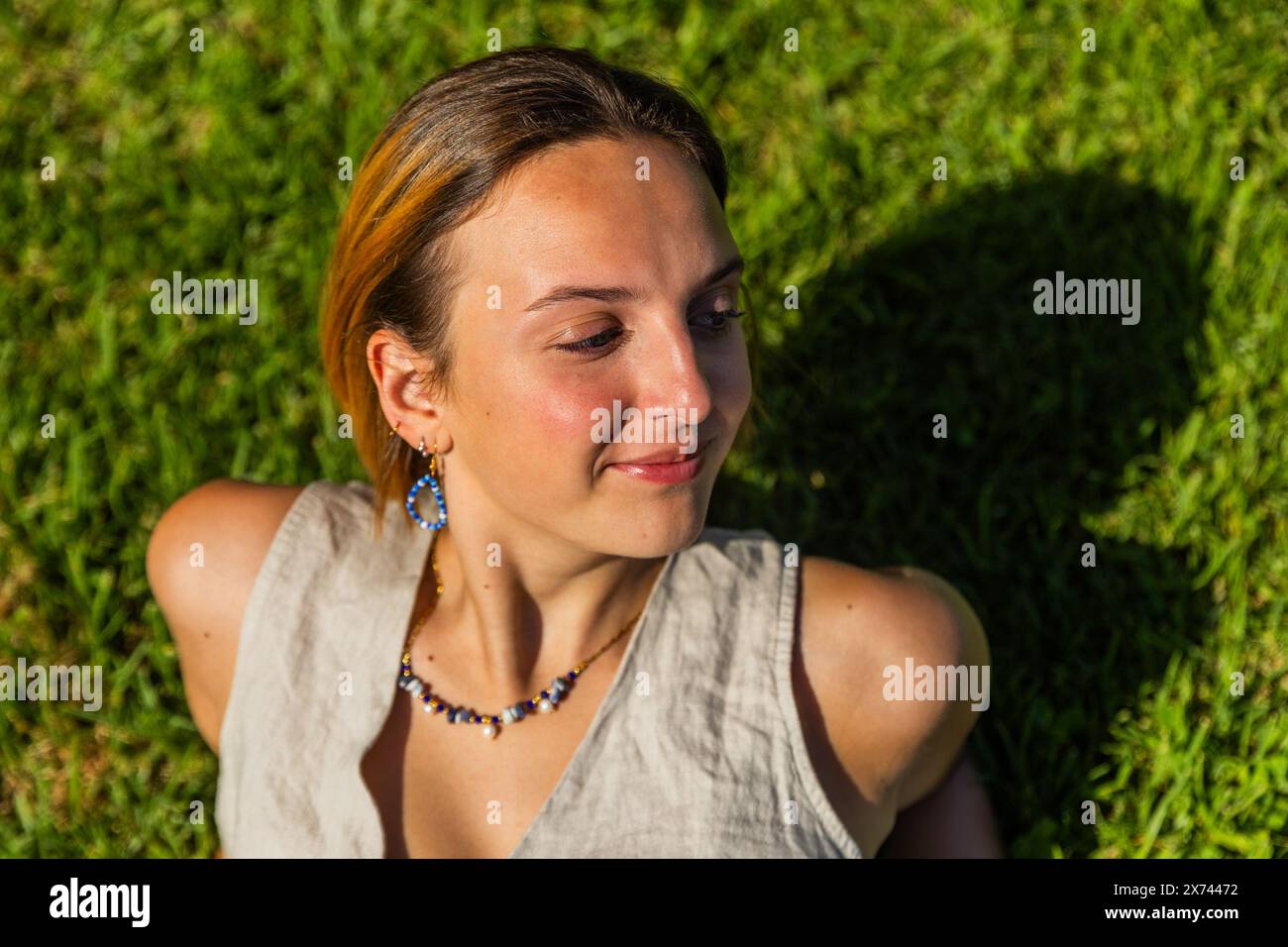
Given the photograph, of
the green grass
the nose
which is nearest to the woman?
the nose

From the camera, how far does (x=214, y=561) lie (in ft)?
10.6

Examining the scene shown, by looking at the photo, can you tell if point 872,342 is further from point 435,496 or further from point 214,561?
point 214,561

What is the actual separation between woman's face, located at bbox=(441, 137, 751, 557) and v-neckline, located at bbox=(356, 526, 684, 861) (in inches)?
11.3

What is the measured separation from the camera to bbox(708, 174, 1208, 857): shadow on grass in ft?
12.5

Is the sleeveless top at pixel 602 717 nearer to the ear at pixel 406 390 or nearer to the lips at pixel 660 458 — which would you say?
the ear at pixel 406 390

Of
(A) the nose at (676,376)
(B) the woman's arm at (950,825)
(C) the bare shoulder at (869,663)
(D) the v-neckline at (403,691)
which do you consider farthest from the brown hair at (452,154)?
(B) the woman's arm at (950,825)

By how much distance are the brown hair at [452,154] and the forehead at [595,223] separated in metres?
0.04

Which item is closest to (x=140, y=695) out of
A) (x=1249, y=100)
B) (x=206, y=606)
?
(x=206, y=606)

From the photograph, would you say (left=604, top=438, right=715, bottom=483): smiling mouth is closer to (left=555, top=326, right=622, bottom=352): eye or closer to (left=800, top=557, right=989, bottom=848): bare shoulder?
(left=555, top=326, right=622, bottom=352): eye

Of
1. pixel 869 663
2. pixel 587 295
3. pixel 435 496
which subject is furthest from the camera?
pixel 435 496

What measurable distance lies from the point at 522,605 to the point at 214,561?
80 centimetres

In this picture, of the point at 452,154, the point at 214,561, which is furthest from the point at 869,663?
the point at 214,561
